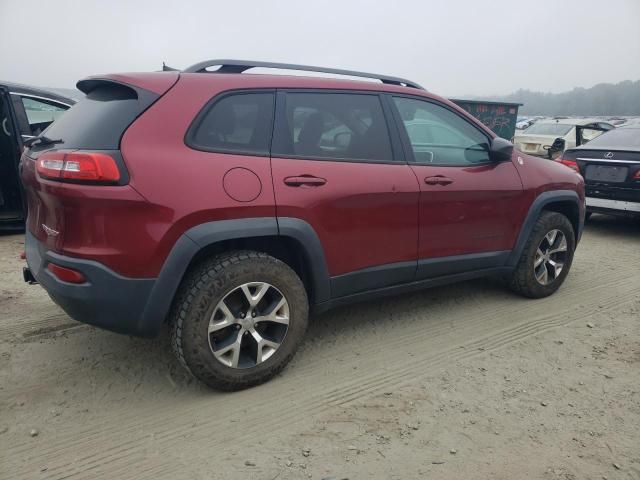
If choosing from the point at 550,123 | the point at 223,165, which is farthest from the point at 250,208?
the point at 550,123

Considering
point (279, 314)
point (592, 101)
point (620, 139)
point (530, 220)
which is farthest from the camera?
point (592, 101)

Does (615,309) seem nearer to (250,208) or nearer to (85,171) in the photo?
(250,208)

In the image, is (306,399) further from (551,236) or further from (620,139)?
(620,139)

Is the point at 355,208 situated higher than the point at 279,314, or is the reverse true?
the point at 355,208

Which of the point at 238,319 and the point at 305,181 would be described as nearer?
the point at 238,319

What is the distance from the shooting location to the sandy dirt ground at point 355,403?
7.10 ft

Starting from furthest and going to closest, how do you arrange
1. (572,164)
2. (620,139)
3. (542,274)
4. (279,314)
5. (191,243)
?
(620,139), (572,164), (542,274), (279,314), (191,243)

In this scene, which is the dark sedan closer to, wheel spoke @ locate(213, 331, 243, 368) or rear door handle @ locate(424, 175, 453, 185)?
rear door handle @ locate(424, 175, 453, 185)

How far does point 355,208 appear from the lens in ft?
9.55

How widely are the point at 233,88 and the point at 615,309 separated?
337cm

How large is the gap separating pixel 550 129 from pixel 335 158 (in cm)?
1358

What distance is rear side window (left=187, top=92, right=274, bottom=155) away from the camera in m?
2.53

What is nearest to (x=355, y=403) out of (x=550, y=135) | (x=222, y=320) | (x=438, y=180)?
(x=222, y=320)

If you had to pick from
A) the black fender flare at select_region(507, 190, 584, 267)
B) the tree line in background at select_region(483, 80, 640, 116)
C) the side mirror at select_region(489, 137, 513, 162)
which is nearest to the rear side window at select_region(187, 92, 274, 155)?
the side mirror at select_region(489, 137, 513, 162)
